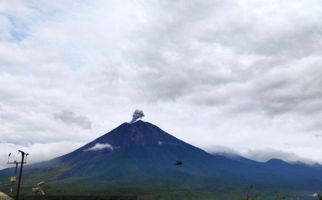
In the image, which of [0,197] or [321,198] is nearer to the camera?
[321,198]

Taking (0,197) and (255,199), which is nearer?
(255,199)

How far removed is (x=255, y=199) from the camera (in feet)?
56.6

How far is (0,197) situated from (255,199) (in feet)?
198

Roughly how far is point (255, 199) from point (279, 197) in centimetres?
103

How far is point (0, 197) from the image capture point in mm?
68750

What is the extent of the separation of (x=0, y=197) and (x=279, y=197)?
200ft

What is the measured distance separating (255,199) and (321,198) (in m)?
2.62

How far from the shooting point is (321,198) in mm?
17156

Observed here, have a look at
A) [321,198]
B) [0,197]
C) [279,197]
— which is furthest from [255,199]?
[0,197]

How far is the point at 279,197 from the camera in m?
17.4

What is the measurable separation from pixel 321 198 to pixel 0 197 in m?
61.9

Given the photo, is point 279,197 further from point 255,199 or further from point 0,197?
point 0,197

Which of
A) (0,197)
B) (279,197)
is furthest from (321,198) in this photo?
(0,197)

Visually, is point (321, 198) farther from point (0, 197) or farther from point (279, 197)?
point (0, 197)
